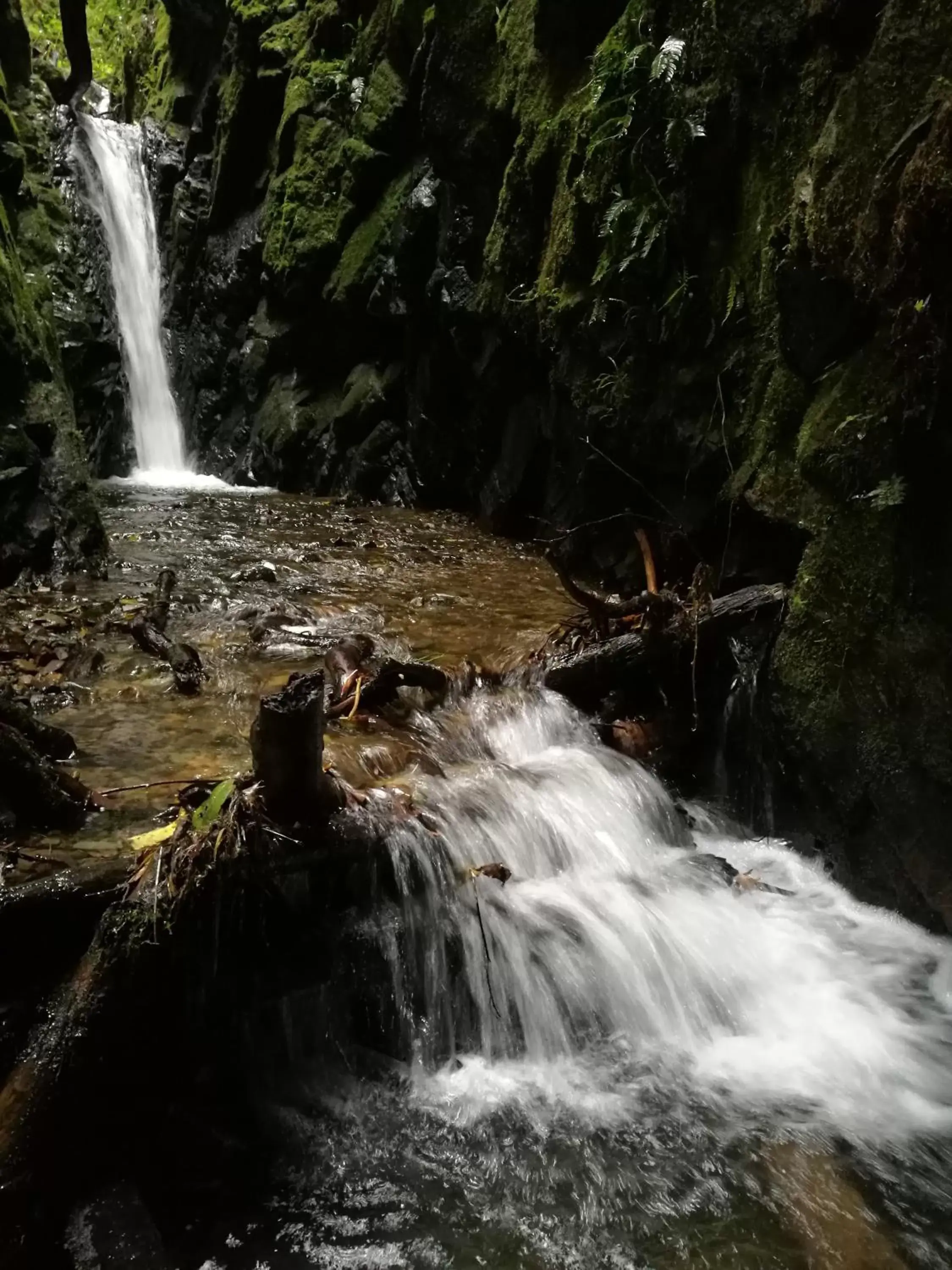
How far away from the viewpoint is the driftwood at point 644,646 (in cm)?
532

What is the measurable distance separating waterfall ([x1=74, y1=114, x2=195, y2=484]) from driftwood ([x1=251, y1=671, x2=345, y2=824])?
14.0 m

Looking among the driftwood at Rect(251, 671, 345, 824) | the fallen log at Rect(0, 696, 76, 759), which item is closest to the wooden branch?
the driftwood at Rect(251, 671, 345, 824)

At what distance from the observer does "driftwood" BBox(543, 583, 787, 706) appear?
5.32m

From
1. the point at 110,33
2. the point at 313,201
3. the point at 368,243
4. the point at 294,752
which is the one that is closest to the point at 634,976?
the point at 294,752

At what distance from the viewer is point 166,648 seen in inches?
235

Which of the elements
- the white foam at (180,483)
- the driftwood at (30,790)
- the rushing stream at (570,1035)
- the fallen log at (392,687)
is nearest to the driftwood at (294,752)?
the rushing stream at (570,1035)

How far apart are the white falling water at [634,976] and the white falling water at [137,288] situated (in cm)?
1336

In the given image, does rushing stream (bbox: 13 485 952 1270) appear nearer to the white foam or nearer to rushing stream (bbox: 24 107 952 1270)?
rushing stream (bbox: 24 107 952 1270)

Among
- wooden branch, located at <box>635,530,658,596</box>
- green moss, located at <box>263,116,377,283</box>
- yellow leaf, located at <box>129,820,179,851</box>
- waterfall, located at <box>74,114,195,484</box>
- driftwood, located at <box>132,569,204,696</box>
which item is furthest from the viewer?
waterfall, located at <box>74,114,195,484</box>

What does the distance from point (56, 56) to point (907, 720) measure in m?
25.0

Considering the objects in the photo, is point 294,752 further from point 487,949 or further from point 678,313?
point 678,313

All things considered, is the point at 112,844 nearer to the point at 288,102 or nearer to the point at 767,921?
the point at 767,921

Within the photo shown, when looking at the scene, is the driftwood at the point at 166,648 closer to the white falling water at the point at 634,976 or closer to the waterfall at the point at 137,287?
the white falling water at the point at 634,976

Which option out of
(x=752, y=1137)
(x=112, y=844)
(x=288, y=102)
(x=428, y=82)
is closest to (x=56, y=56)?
(x=288, y=102)
